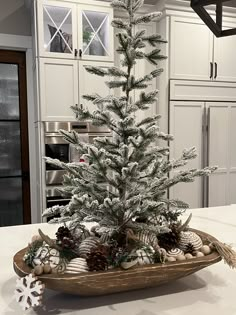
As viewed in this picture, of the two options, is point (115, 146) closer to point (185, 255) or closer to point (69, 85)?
point (185, 255)

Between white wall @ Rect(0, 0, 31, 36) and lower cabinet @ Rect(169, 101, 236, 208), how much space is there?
169 centimetres

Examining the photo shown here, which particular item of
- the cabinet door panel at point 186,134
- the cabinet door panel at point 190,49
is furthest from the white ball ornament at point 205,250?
the cabinet door panel at point 190,49

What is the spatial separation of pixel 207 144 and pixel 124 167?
9.01ft

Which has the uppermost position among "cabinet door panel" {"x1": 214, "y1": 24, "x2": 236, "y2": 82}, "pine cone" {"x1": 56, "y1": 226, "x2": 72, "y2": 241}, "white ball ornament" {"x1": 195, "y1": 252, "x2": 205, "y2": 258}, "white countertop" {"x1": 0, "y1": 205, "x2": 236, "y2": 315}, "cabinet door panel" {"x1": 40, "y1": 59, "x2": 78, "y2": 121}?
"cabinet door panel" {"x1": 214, "y1": 24, "x2": 236, "y2": 82}

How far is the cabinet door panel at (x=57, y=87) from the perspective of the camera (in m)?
2.81

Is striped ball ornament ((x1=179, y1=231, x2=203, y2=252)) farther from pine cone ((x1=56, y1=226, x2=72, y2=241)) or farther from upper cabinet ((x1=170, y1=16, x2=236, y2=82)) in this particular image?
upper cabinet ((x1=170, y1=16, x2=236, y2=82))

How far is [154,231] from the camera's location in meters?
0.79

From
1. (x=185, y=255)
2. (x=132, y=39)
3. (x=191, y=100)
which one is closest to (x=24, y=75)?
(x=191, y=100)

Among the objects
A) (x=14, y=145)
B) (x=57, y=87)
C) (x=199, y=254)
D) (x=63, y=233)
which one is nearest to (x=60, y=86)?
(x=57, y=87)

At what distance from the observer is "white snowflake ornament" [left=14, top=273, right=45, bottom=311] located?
63 centimetres

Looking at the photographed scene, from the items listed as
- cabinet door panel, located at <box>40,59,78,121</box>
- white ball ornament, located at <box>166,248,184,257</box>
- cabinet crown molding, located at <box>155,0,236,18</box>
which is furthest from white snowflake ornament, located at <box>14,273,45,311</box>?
cabinet crown molding, located at <box>155,0,236,18</box>

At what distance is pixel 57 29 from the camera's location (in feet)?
9.30

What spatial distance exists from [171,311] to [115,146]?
1.31 ft

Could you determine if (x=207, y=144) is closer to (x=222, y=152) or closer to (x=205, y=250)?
(x=222, y=152)
